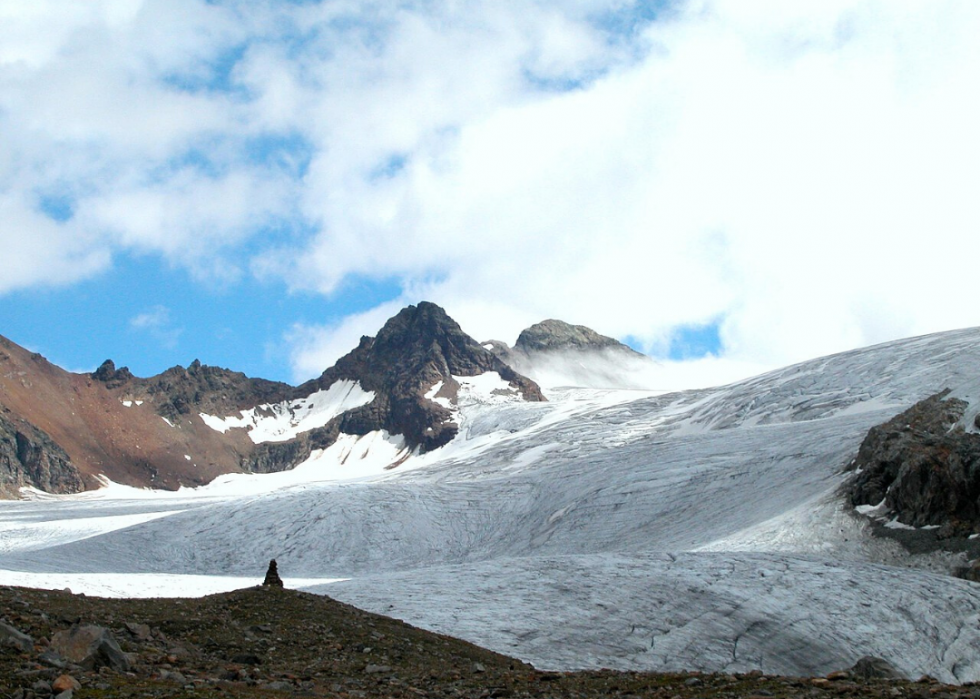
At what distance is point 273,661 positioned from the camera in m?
19.0

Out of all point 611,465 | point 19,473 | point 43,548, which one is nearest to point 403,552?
point 611,465

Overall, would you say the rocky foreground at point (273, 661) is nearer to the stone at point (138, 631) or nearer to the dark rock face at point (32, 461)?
the stone at point (138, 631)

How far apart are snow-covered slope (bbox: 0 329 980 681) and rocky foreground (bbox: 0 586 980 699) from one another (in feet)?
21.0

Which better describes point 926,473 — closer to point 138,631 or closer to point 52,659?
point 138,631

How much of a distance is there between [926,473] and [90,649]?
128 feet

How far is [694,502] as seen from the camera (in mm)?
57938

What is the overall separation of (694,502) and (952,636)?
27747 mm

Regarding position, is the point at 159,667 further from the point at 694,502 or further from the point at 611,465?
the point at 611,465

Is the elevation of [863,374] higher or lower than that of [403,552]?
higher

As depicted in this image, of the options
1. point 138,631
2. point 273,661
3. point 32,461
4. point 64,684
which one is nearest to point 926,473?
point 273,661

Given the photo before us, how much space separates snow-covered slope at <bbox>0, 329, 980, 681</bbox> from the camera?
29500mm

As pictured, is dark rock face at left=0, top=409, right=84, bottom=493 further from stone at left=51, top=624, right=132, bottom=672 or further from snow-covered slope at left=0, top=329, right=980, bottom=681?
stone at left=51, top=624, right=132, bottom=672

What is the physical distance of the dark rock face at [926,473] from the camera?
138 feet

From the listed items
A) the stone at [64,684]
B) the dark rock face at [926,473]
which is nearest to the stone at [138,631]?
the stone at [64,684]
